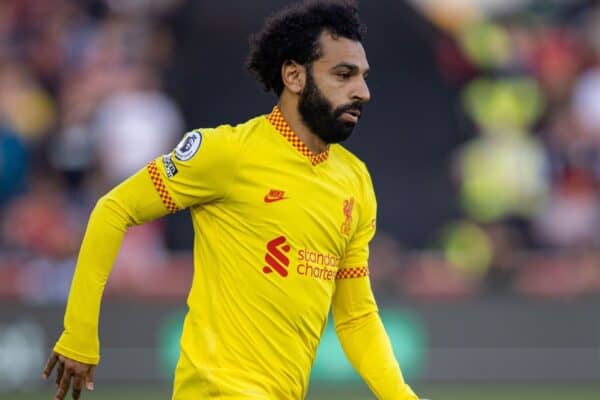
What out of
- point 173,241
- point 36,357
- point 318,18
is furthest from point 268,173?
point 173,241

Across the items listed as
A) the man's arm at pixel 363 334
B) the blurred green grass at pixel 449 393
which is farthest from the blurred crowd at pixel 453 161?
the man's arm at pixel 363 334

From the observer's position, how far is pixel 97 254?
5254 mm

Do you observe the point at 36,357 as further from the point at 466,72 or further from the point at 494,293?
the point at 466,72

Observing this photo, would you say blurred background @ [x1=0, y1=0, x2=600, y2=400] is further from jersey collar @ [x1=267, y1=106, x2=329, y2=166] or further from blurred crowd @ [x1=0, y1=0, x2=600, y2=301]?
jersey collar @ [x1=267, y1=106, x2=329, y2=166]

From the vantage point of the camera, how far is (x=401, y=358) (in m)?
12.3

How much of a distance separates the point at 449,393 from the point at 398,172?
8.57ft

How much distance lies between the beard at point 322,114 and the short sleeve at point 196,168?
1.09ft

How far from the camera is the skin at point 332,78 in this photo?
5.44 m

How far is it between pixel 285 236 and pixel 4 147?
26.5ft

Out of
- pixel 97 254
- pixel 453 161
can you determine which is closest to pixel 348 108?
pixel 97 254

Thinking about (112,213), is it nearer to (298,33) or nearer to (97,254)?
(97,254)

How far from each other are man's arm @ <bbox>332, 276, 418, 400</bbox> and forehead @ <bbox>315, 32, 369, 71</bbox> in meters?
0.84

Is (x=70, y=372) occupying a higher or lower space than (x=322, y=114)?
lower

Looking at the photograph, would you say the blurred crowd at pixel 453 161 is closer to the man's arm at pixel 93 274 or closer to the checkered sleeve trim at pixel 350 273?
the checkered sleeve trim at pixel 350 273
